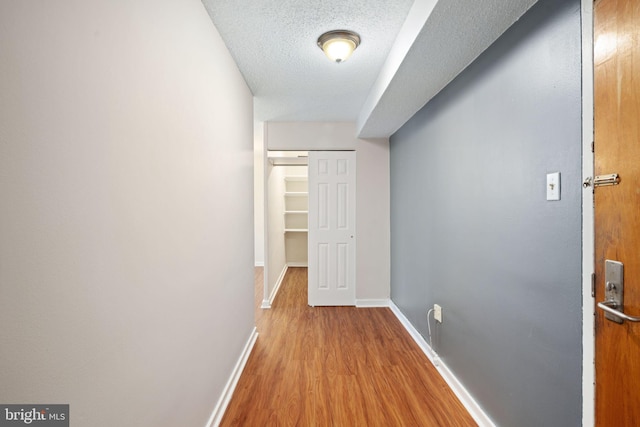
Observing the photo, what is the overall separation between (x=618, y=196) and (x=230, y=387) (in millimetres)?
2269

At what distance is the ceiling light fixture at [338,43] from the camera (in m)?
1.76

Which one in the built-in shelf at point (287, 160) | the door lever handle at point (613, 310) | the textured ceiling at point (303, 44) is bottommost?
the door lever handle at point (613, 310)

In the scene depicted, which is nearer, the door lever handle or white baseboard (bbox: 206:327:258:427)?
the door lever handle

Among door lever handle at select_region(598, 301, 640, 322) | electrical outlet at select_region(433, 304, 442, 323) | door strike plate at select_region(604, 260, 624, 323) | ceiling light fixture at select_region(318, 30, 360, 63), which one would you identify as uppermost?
ceiling light fixture at select_region(318, 30, 360, 63)

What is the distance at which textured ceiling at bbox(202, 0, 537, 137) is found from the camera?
1.36 meters

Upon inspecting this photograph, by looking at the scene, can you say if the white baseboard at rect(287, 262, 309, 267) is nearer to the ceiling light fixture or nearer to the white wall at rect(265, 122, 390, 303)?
the white wall at rect(265, 122, 390, 303)

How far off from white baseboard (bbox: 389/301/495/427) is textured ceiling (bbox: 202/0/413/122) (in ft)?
7.69

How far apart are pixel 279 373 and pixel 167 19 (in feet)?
7.58

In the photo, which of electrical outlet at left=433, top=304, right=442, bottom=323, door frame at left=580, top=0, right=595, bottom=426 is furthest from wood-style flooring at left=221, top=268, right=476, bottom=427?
door frame at left=580, top=0, right=595, bottom=426

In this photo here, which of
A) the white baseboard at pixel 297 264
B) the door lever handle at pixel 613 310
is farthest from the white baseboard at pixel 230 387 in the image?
the white baseboard at pixel 297 264

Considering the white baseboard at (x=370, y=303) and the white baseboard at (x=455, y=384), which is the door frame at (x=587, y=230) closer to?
the white baseboard at (x=455, y=384)

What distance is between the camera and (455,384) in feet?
6.32

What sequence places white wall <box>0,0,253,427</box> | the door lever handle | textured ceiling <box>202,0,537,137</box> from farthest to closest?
textured ceiling <box>202,0,537,137</box>, the door lever handle, white wall <box>0,0,253,427</box>

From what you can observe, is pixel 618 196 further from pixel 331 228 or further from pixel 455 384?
pixel 331 228
